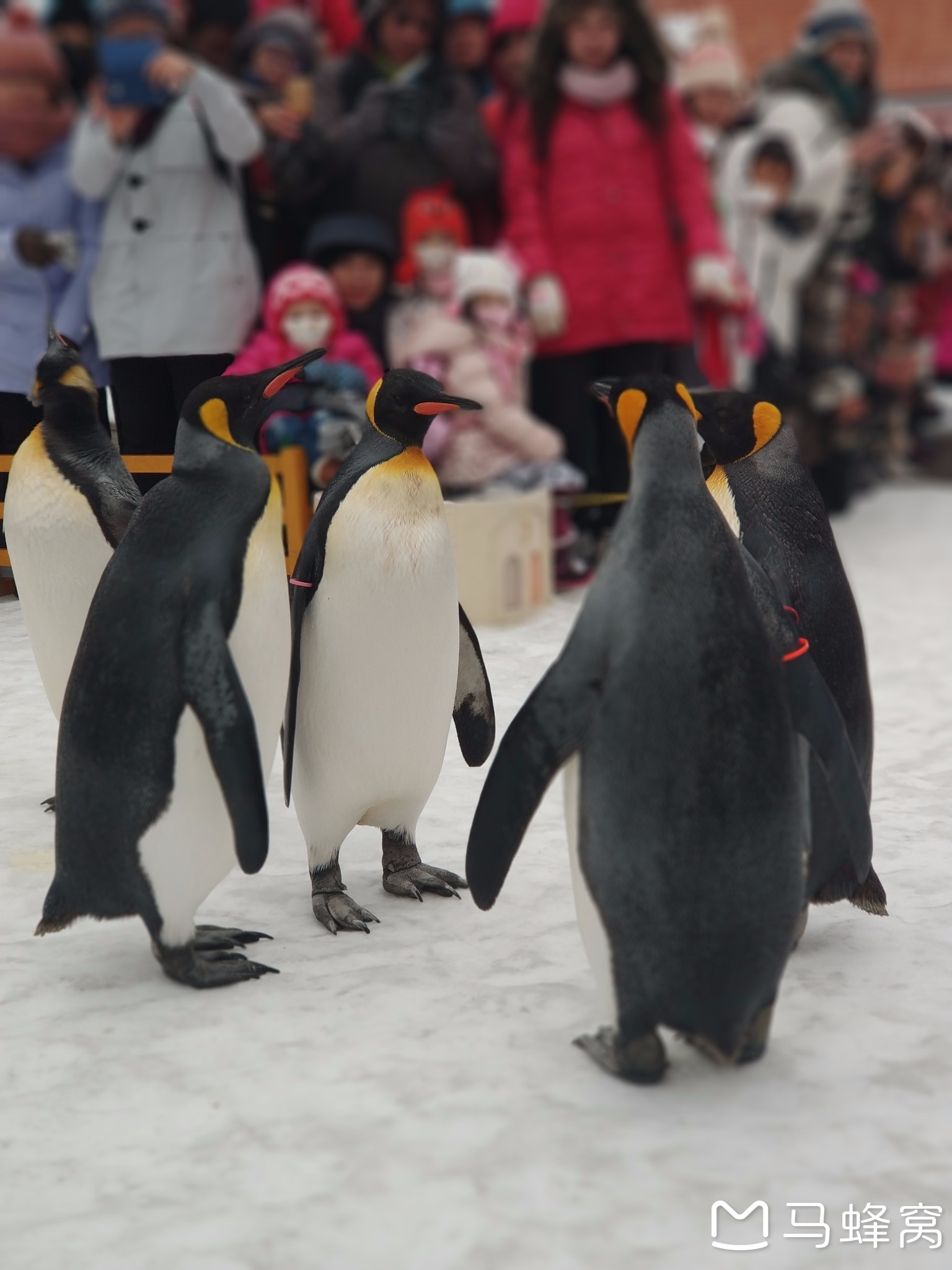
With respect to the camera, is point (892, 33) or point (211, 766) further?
point (892, 33)

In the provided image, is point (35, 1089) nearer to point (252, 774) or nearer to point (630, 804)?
point (252, 774)

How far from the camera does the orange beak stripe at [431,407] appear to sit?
5.74ft

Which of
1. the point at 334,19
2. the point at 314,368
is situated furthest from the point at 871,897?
the point at 334,19

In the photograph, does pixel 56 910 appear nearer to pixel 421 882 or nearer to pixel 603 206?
pixel 421 882

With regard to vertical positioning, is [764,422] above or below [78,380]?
below

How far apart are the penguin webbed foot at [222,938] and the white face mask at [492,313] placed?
2.14 m

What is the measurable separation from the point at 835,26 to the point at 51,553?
Result: 4601 mm

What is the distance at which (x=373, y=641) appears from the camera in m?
1.80

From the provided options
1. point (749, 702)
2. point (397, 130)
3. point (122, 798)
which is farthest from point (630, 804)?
point (397, 130)

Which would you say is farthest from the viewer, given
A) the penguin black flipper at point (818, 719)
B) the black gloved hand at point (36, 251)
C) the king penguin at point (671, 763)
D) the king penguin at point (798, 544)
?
the black gloved hand at point (36, 251)

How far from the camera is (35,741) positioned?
6.58ft

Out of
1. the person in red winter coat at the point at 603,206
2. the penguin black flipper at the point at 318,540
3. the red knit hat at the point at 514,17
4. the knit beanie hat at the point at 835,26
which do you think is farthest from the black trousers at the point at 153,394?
the knit beanie hat at the point at 835,26

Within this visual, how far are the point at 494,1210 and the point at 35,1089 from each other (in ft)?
1.76

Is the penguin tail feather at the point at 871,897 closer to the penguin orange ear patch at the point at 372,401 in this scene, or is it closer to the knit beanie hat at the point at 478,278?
the penguin orange ear patch at the point at 372,401
